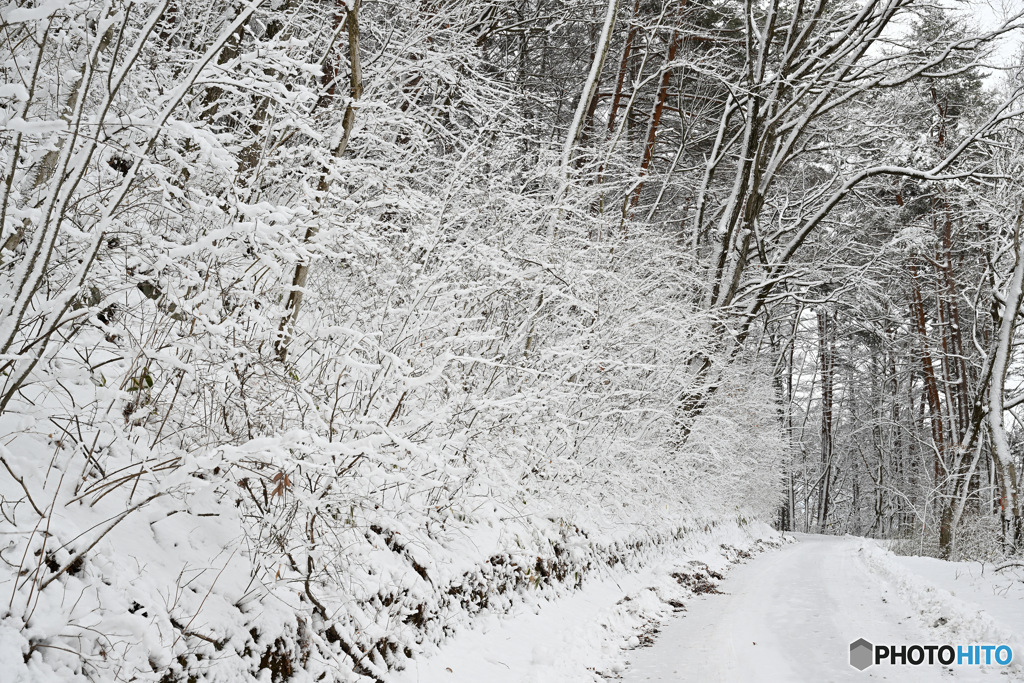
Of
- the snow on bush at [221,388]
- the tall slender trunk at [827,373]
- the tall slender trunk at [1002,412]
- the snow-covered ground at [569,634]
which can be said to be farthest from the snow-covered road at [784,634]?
the tall slender trunk at [827,373]

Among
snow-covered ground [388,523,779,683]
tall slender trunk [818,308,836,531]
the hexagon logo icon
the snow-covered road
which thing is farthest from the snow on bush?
tall slender trunk [818,308,836,531]

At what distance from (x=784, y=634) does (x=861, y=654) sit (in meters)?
0.77

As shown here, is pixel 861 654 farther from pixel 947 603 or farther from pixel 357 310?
pixel 357 310

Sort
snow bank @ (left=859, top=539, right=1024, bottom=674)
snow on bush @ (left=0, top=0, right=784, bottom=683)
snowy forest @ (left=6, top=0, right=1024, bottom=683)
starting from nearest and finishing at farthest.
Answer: snow on bush @ (left=0, top=0, right=784, bottom=683) → snowy forest @ (left=6, top=0, right=1024, bottom=683) → snow bank @ (left=859, top=539, right=1024, bottom=674)

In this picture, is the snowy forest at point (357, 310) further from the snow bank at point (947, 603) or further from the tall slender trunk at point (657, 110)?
the snow bank at point (947, 603)

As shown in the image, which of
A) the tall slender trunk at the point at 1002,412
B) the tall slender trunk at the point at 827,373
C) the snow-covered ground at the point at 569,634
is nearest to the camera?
the snow-covered ground at the point at 569,634

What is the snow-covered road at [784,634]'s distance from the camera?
502 centimetres

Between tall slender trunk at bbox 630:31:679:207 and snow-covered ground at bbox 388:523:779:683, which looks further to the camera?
tall slender trunk at bbox 630:31:679:207

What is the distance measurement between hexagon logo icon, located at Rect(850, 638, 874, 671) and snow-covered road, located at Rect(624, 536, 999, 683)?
0.06 metres

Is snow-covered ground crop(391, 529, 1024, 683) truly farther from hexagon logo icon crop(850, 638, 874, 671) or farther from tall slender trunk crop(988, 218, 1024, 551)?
tall slender trunk crop(988, 218, 1024, 551)

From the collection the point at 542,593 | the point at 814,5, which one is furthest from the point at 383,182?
the point at 814,5

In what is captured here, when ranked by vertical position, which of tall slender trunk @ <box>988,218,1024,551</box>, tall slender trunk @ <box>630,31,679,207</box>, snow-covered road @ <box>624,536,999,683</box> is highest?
tall slender trunk @ <box>630,31,679,207</box>

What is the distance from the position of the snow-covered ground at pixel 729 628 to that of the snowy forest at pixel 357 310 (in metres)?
0.31

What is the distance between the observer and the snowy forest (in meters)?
2.38
